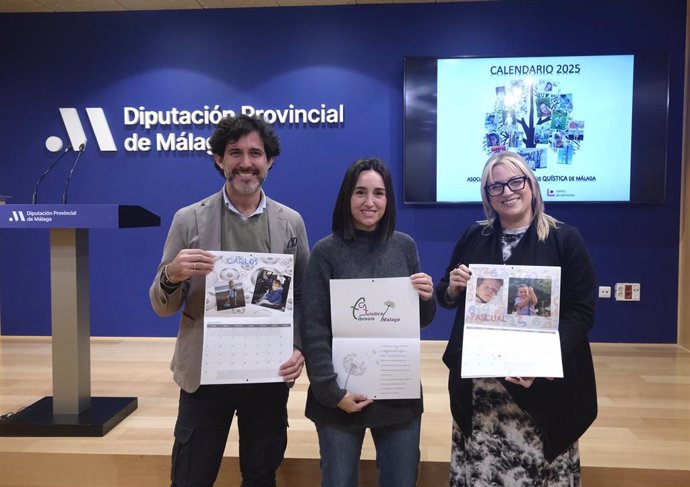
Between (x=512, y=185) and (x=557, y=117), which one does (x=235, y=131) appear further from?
(x=557, y=117)

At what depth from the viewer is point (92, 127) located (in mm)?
4145

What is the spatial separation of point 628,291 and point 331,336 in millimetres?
3427

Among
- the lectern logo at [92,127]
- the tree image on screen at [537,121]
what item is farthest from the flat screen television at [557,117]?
the lectern logo at [92,127]

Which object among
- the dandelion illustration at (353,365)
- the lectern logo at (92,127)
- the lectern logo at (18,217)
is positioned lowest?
the dandelion illustration at (353,365)

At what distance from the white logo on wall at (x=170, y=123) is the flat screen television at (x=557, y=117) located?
0.81 meters

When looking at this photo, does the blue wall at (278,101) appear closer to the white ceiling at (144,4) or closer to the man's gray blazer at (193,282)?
the white ceiling at (144,4)

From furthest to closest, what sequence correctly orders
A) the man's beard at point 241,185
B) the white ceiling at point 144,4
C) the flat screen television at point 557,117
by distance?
the white ceiling at point 144,4 → the flat screen television at point 557,117 → the man's beard at point 241,185

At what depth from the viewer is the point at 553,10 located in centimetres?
387

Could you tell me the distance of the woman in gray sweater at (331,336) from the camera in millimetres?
1409

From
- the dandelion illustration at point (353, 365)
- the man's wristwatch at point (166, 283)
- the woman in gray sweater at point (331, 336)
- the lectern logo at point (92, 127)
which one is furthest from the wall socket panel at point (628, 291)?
the lectern logo at point (92, 127)

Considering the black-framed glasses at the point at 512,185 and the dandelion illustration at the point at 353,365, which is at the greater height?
the black-framed glasses at the point at 512,185

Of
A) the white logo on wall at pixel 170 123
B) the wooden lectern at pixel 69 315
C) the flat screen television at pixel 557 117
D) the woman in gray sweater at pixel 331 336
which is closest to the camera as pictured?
the woman in gray sweater at pixel 331 336

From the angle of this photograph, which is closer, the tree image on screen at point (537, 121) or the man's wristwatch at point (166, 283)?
the man's wristwatch at point (166, 283)

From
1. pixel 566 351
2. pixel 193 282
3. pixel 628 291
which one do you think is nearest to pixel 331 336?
pixel 193 282
